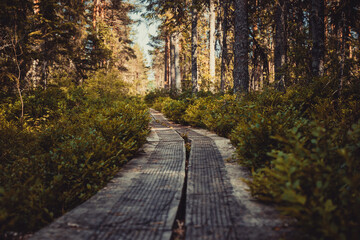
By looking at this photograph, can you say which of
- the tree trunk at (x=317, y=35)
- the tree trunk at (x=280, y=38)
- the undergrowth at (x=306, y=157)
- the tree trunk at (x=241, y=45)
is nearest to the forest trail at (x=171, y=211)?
the undergrowth at (x=306, y=157)

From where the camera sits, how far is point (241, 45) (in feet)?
26.1

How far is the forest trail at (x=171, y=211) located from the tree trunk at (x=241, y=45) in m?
5.30

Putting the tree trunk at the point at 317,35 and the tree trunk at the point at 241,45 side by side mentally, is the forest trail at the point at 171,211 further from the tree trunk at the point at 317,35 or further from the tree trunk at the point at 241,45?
the tree trunk at the point at 317,35

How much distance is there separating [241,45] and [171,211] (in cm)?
719

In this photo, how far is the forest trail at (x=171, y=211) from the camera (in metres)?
1.82

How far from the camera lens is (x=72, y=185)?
3.01 metres

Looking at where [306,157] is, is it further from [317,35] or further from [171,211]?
[317,35]

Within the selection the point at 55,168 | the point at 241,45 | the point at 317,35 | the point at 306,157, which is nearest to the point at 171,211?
the point at 306,157

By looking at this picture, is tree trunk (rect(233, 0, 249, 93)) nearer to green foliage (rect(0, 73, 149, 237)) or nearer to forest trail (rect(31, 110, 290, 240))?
green foliage (rect(0, 73, 149, 237))

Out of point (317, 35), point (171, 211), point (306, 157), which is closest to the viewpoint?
point (171, 211)

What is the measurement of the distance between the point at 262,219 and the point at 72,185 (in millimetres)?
2433

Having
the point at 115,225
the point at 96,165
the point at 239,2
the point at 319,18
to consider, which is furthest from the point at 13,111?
the point at 319,18

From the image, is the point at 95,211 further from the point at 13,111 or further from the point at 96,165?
the point at 13,111

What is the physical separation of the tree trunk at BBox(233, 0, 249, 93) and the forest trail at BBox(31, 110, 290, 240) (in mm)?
5304
